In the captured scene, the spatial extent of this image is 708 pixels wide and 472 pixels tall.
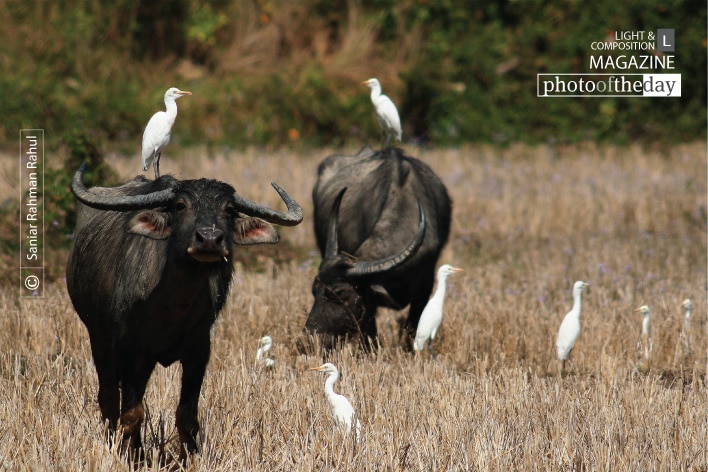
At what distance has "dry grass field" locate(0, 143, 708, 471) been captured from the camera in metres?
4.53

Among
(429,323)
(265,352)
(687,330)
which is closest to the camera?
(265,352)

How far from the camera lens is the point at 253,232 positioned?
466 centimetres

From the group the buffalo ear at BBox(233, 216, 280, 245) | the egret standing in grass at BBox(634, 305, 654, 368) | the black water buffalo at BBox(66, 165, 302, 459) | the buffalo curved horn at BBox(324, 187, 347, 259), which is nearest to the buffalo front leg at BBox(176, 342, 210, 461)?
the black water buffalo at BBox(66, 165, 302, 459)

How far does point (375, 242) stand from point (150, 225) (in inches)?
126

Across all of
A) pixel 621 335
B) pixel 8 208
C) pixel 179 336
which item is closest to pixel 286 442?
pixel 179 336

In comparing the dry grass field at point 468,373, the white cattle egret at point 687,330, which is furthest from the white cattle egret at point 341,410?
the white cattle egret at point 687,330

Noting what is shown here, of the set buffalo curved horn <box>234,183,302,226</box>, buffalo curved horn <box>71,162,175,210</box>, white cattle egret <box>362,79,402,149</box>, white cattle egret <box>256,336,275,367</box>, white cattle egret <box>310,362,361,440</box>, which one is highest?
white cattle egret <box>362,79,402,149</box>

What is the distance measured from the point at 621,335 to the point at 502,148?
10.3 meters

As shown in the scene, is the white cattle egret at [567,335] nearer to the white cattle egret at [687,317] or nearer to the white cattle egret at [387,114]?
the white cattle egret at [687,317]

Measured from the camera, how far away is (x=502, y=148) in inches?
680

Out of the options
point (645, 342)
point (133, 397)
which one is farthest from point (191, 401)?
point (645, 342)

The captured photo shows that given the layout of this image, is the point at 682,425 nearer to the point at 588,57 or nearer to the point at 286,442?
the point at 286,442

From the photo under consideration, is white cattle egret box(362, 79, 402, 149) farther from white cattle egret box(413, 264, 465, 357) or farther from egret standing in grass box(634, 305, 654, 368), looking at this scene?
egret standing in grass box(634, 305, 654, 368)

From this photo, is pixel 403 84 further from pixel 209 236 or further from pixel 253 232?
pixel 209 236
